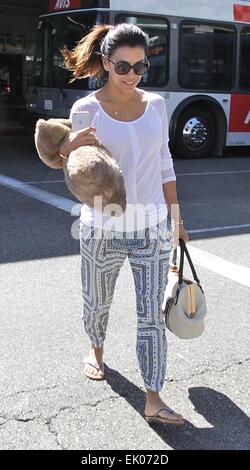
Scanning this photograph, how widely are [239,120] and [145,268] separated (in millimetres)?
10721

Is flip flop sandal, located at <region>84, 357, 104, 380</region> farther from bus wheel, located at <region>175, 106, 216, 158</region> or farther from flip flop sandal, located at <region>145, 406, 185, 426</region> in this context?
bus wheel, located at <region>175, 106, 216, 158</region>

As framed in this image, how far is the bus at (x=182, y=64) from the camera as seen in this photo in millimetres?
11281

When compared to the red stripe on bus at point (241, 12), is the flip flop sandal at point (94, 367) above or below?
below

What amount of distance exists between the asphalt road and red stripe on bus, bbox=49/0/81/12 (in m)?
6.11

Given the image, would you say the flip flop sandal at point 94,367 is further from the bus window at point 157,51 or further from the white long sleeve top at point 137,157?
the bus window at point 157,51

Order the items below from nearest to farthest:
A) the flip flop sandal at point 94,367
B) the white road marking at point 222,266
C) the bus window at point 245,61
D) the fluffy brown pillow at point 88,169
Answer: the fluffy brown pillow at point 88,169 < the flip flop sandal at point 94,367 < the white road marking at point 222,266 < the bus window at point 245,61

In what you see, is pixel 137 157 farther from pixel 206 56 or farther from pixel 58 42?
pixel 206 56

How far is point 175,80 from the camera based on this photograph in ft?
39.1

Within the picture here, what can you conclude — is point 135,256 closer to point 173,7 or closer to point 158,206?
point 158,206

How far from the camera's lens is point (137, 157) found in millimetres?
2729

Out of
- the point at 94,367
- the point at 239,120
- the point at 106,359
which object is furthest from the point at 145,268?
the point at 239,120

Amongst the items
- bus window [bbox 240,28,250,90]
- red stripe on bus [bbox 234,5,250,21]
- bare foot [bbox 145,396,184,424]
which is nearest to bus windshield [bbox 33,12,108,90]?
red stripe on bus [bbox 234,5,250,21]

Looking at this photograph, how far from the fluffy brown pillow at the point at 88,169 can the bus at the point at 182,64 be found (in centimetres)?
842

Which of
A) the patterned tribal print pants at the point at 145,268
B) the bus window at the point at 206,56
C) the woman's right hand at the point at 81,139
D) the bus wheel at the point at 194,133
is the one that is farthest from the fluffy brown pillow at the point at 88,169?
the bus wheel at the point at 194,133
